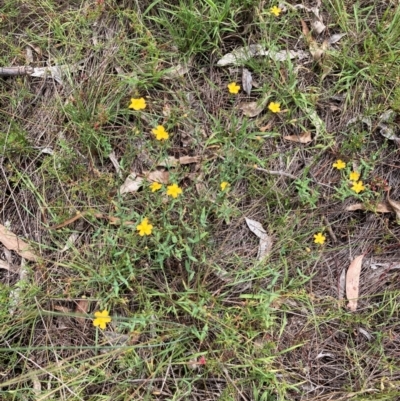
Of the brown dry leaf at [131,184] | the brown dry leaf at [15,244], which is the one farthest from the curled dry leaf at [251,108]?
the brown dry leaf at [15,244]

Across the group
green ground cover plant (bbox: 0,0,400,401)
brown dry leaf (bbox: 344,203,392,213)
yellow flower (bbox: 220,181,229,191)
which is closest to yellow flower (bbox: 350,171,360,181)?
green ground cover plant (bbox: 0,0,400,401)

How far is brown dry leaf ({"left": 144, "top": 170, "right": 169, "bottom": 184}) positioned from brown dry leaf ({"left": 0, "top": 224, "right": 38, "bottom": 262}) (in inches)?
30.4

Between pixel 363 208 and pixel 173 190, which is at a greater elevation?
pixel 173 190

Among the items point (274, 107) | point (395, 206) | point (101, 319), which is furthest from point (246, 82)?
point (101, 319)

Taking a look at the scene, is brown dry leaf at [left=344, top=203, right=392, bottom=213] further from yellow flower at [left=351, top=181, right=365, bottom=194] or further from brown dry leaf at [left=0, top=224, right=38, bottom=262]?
brown dry leaf at [left=0, top=224, right=38, bottom=262]

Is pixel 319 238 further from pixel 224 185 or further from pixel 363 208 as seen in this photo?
pixel 224 185

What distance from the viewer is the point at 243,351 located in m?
2.47

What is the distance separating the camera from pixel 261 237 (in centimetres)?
266

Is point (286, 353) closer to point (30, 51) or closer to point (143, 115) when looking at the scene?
point (143, 115)

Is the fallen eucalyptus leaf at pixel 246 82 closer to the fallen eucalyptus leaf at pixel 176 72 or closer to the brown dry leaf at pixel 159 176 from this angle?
the fallen eucalyptus leaf at pixel 176 72

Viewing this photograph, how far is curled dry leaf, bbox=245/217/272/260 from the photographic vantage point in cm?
263

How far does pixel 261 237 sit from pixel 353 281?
1.81 ft

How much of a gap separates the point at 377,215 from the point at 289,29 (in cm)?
124

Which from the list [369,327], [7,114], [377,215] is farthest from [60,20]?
[369,327]
